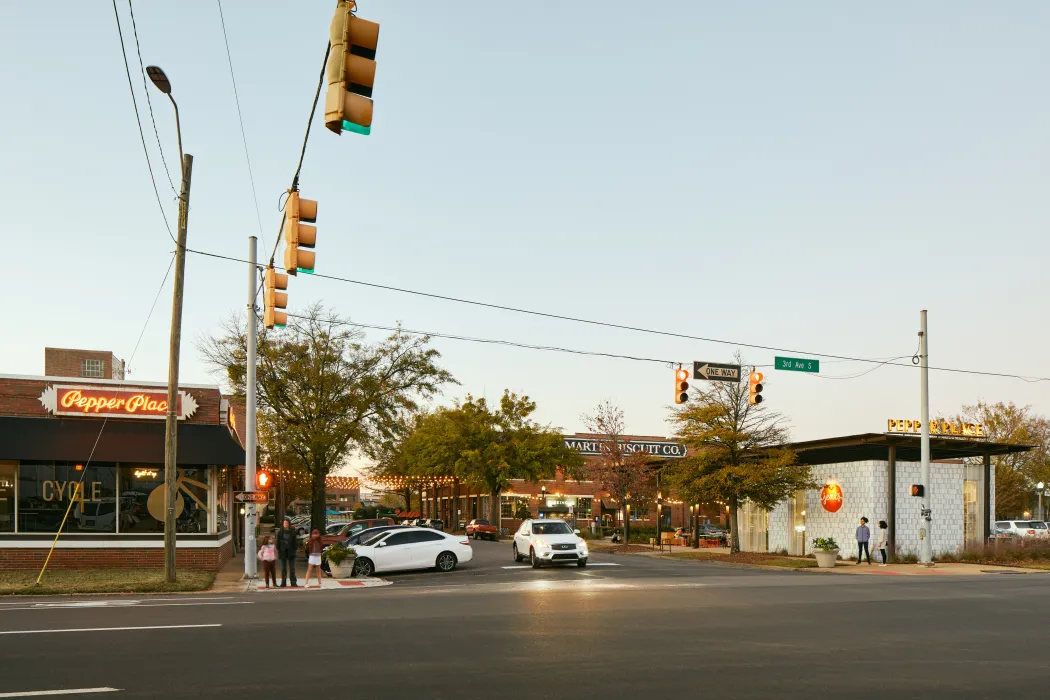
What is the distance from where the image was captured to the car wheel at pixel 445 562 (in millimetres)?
30141

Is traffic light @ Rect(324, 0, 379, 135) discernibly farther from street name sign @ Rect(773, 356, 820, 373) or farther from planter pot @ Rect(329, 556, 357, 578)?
street name sign @ Rect(773, 356, 820, 373)

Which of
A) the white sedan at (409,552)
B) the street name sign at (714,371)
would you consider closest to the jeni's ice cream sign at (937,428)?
the street name sign at (714,371)

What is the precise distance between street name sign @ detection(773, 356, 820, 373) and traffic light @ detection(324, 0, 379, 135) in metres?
23.3

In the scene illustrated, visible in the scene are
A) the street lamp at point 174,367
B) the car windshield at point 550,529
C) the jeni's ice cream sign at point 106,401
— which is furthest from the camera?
the car windshield at point 550,529

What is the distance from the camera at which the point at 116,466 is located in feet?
91.3

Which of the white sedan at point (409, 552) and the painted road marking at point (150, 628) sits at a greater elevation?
the painted road marking at point (150, 628)

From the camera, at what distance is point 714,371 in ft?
91.3

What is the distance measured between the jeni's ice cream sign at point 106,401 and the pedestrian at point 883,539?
24536 millimetres

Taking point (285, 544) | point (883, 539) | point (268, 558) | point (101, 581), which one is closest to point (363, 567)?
point (285, 544)

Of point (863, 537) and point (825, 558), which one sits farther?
point (863, 537)

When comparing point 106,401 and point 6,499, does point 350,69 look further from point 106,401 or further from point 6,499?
point 6,499

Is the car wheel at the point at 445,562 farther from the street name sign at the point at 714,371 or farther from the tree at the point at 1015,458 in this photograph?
the tree at the point at 1015,458

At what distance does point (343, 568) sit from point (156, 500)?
5.93 m

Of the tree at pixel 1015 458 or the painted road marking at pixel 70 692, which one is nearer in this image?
the painted road marking at pixel 70 692
